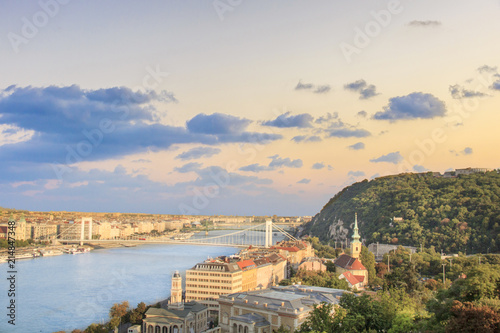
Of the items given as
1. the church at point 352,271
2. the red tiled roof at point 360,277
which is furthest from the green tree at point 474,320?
the red tiled roof at point 360,277

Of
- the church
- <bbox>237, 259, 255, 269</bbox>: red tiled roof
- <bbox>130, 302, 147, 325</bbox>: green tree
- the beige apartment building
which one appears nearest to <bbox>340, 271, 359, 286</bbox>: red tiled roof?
the church

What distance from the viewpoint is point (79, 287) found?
2331 cm

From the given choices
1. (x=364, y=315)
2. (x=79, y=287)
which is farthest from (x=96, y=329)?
(x=79, y=287)

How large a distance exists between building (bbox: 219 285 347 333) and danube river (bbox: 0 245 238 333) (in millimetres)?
→ 4857

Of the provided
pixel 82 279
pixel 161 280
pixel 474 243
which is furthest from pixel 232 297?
pixel 474 243

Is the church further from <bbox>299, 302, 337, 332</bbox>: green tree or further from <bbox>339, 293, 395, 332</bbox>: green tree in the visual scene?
<bbox>299, 302, 337, 332</bbox>: green tree

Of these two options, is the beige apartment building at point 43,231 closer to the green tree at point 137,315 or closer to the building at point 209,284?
the building at point 209,284

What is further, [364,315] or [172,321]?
[172,321]

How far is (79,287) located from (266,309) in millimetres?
13264

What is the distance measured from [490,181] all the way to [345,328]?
29.9 m

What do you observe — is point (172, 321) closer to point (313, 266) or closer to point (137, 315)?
point (137, 315)

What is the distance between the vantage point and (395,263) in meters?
26.1

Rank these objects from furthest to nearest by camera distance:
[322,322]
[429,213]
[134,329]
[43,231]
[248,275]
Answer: [43,231] → [429,213] → [248,275] → [134,329] → [322,322]

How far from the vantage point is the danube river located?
16.9m
